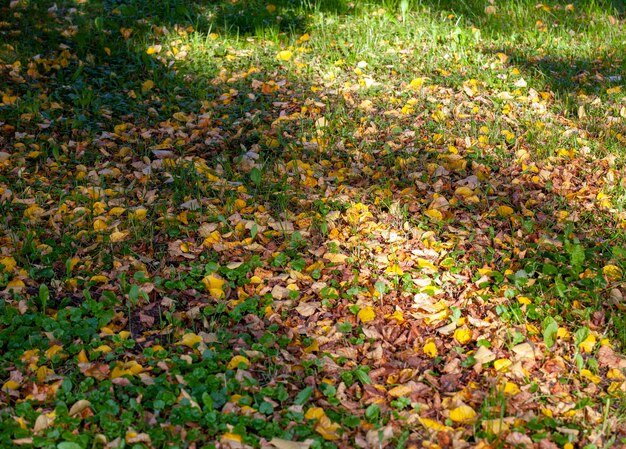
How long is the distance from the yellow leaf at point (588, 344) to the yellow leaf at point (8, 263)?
2.46 m

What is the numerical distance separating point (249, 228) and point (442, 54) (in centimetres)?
260

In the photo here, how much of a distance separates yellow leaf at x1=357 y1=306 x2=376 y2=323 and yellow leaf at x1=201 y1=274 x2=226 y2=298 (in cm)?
60

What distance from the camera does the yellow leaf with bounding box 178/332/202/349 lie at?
2.73 m

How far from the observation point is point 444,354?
2803 millimetres

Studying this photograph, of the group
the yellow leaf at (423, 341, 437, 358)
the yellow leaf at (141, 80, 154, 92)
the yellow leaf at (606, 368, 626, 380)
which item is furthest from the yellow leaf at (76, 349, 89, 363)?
the yellow leaf at (141, 80, 154, 92)

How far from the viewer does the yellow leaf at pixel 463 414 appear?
2441 millimetres

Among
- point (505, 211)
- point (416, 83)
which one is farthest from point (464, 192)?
point (416, 83)

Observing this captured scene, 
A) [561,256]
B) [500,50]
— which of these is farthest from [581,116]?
[561,256]

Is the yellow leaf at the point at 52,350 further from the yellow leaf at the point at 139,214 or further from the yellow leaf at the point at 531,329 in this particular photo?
the yellow leaf at the point at 531,329

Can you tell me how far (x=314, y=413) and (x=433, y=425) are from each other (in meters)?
0.42

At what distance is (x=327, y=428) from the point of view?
239cm

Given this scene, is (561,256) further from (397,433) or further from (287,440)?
(287,440)

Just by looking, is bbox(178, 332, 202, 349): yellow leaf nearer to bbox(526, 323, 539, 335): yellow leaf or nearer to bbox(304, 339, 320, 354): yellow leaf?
bbox(304, 339, 320, 354): yellow leaf

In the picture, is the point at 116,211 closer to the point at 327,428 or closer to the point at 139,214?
the point at 139,214
